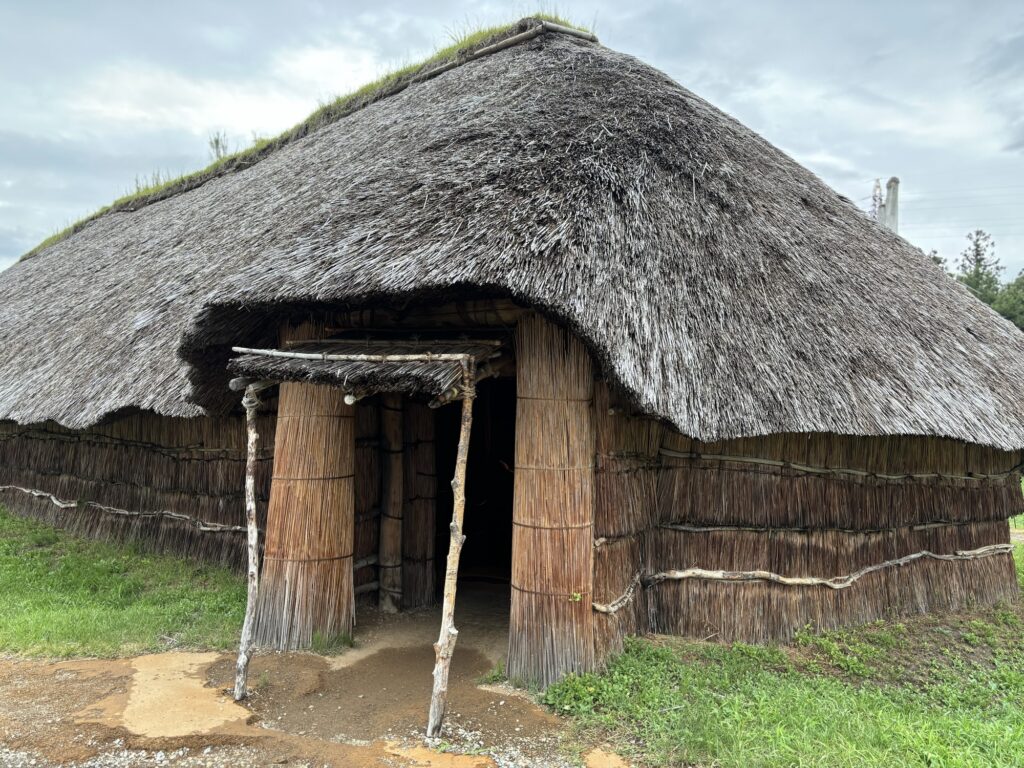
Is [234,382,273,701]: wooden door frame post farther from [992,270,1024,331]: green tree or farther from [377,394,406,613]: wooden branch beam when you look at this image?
[992,270,1024,331]: green tree

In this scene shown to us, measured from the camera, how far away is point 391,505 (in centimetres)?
612

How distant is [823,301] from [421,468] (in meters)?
3.67

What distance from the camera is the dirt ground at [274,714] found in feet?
11.9

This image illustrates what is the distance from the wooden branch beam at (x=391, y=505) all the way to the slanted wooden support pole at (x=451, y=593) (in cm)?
212

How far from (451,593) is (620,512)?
151 centimetres

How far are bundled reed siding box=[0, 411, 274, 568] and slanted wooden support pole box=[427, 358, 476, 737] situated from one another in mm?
3098

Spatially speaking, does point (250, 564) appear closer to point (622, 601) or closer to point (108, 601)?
point (622, 601)

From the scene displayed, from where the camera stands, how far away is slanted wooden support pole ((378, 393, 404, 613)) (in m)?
6.09

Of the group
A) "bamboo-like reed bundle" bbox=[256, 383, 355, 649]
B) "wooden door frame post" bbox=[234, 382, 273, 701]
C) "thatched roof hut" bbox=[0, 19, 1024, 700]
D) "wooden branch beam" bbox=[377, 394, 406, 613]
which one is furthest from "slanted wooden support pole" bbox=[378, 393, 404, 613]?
"wooden door frame post" bbox=[234, 382, 273, 701]

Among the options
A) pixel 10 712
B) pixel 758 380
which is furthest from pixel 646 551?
pixel 10 712

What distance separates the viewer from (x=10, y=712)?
13.5ft

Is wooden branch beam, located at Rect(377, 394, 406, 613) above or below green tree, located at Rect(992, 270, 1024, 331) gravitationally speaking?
below

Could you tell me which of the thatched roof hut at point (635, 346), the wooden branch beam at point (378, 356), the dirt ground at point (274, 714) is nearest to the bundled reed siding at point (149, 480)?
the thatched roof hut at point (635, 346)

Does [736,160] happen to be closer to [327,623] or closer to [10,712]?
[327,623]
